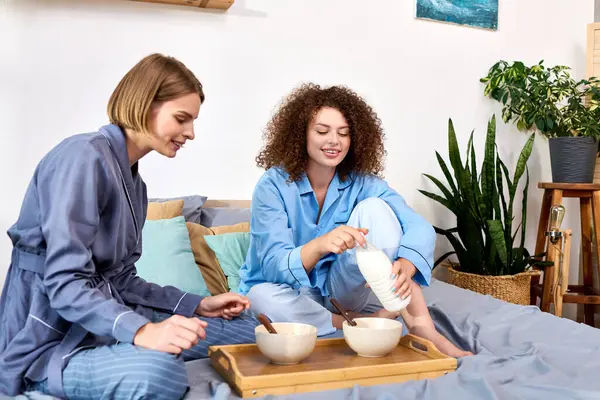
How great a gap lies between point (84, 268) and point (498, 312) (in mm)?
1402

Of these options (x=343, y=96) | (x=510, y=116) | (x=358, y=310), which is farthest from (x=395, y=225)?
(x=510, y=116)

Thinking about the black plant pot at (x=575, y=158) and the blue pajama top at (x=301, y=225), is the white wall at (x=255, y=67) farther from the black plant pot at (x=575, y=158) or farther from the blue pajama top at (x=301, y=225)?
the blue pajama top at (x=301, y=225)

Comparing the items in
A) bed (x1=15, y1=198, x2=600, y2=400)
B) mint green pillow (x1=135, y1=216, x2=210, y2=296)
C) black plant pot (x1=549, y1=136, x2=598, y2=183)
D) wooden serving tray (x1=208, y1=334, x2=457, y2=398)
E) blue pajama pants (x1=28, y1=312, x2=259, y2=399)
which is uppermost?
black plant pot (x1=549, y1=136, x2=598, y2=183)

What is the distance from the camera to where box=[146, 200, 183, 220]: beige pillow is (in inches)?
96.6

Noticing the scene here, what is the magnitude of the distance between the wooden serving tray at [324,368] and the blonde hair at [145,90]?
57 cm

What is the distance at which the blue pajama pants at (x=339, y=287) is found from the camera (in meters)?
1.85

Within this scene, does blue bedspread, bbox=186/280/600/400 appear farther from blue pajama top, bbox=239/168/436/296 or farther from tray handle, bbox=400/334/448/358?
blue pajama top, bbox=239/168/436/296

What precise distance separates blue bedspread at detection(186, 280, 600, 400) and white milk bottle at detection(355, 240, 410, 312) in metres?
0.20

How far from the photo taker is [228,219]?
8.78 ft

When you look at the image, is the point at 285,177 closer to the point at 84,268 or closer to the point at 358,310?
the point at 358,310

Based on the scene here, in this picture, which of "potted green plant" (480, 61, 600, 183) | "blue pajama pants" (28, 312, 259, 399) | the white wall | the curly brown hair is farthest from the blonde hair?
"potted green plant" (480, 61, 600, 183)

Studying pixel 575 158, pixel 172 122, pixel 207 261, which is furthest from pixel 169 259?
pixel 575 158

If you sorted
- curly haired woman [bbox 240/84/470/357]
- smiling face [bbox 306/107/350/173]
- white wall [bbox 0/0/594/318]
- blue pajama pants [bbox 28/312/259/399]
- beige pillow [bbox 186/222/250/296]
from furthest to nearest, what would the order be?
1. white wall [bbox 0/0/594/318]
2. beige pillow [bbox 186/222/250/296]
3. smiling face [bbox 306/107/350/173]
4. curly haired woman [bbox 240/84/470/357]
5. blue pajama pants [bbox 28/312/259/399]

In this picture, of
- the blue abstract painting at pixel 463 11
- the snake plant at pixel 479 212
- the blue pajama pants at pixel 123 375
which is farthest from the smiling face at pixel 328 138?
the blue abstract painting at pixel 463 11
